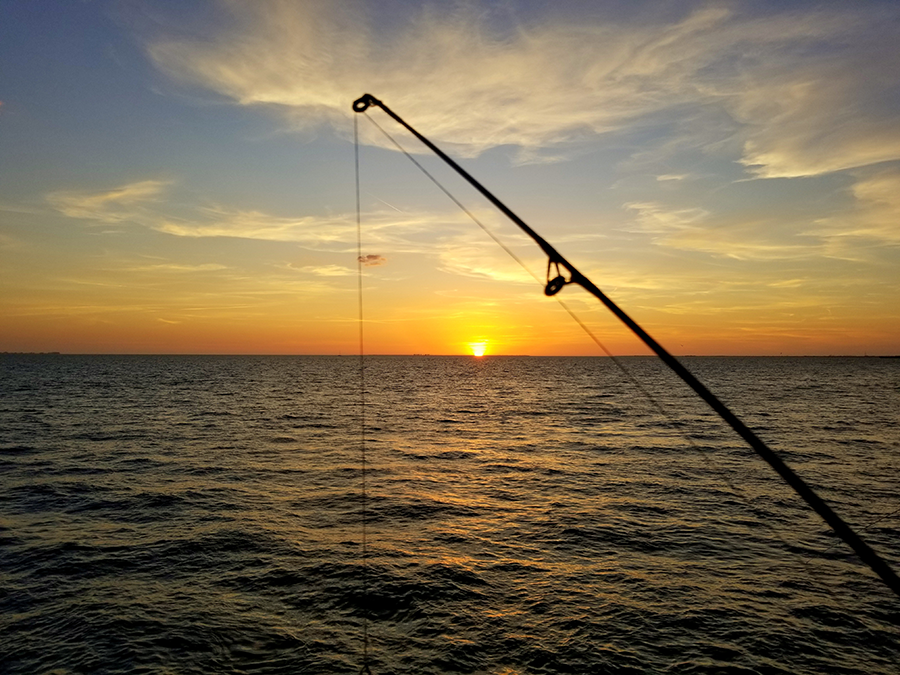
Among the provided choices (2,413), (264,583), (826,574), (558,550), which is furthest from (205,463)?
(2,413)

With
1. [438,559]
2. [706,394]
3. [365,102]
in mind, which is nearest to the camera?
[706,394]

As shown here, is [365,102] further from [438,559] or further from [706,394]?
[438,559]

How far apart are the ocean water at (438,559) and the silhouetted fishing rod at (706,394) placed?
9.54m

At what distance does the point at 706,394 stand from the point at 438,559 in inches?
597

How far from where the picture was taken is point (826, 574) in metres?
17.6

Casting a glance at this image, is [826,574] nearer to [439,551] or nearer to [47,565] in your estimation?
[439,551]

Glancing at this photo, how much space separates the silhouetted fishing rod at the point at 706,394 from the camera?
4.64 m

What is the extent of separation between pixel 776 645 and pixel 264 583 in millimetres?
13930

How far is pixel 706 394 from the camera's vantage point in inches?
214

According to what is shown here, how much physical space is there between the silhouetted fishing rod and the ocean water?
31.3 ft

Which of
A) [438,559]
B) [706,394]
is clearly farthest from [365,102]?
[438,559]

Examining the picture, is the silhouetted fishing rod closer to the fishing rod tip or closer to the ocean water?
the fishing rod tip

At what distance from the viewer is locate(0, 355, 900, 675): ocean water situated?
13.0 metres

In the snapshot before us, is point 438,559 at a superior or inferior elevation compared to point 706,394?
inferior
